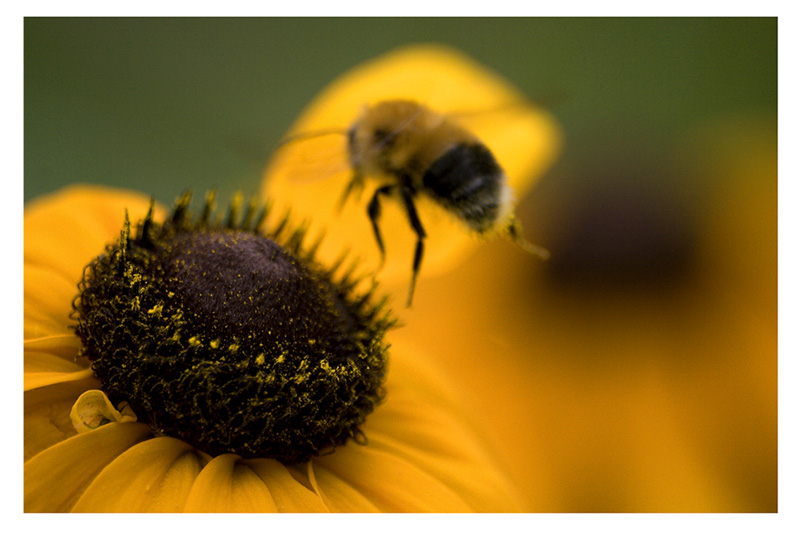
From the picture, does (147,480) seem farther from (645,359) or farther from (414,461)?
(645,359)

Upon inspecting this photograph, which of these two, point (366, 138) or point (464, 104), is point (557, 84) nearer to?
point (464, 104)

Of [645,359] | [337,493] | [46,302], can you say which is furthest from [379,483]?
[645,359]

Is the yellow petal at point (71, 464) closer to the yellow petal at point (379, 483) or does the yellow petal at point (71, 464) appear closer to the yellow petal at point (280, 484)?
the yellow petal at point (280, 484)

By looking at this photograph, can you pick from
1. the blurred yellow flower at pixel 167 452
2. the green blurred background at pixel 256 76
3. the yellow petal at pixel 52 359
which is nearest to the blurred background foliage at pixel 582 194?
the green blurred background at pixel 256 76

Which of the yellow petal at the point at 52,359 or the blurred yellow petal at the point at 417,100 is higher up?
the blurred yellow petal at the point at 417,100

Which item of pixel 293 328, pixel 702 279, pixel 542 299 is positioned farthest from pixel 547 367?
pixel 293 328

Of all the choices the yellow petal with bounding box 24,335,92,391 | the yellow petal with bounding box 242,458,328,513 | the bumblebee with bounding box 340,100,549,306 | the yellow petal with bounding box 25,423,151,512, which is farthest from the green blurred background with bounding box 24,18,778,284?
the yellow petal with bounding box 242,458,328,513
